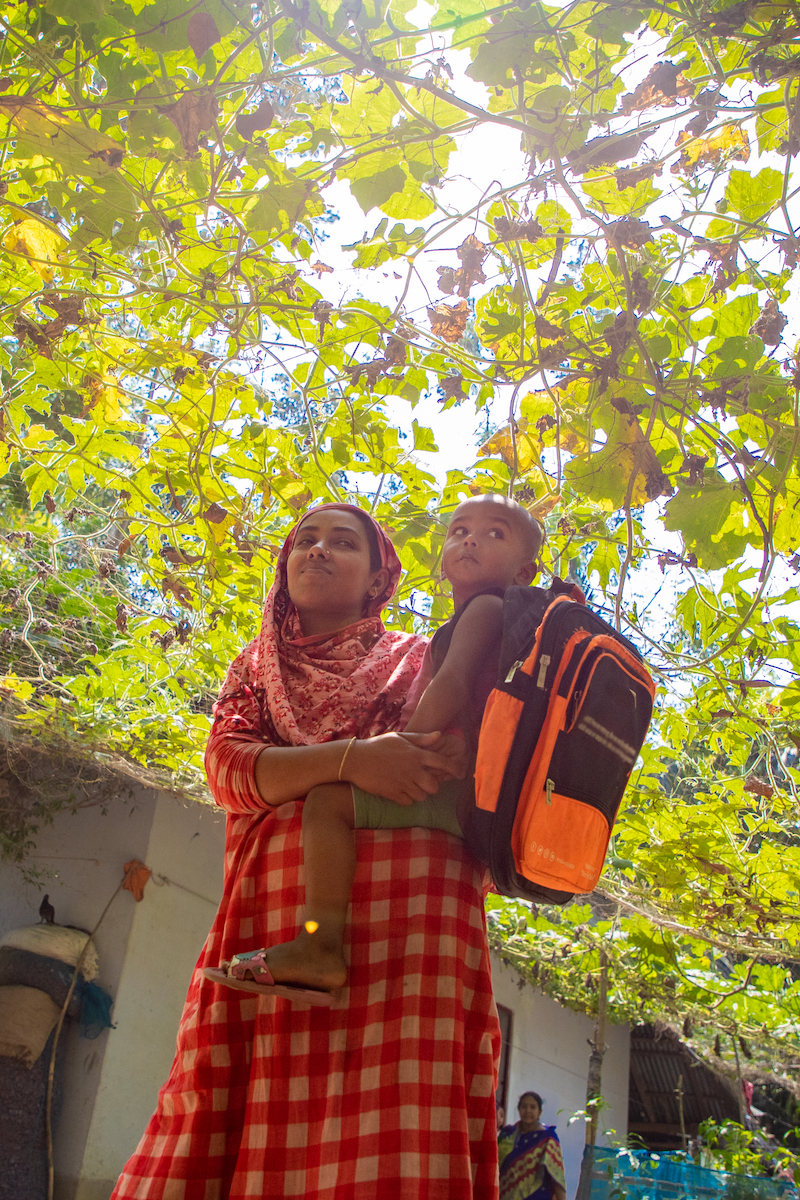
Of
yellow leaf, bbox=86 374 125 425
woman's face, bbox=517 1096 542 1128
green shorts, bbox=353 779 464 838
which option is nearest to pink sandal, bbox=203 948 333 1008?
green shorts, bbox=353 779 464 838

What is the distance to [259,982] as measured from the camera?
4.08 ft

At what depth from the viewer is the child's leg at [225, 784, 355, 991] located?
4.13 feet

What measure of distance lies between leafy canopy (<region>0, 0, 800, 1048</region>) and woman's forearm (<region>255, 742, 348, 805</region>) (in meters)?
0.97

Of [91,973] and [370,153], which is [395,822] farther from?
[91,973]

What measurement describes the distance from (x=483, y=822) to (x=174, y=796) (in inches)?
203

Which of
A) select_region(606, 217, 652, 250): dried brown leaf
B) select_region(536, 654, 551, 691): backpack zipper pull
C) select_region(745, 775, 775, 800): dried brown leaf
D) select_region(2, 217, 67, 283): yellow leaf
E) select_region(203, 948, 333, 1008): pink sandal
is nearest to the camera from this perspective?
select_region(203, 948, 333, 1008): pink sandal

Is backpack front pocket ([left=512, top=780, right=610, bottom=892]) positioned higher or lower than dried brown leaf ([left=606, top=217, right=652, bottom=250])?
lower

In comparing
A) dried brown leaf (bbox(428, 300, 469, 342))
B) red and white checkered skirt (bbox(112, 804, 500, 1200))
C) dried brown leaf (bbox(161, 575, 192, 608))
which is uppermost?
dried brown leaf (bbox(428, 300, 469, 342))

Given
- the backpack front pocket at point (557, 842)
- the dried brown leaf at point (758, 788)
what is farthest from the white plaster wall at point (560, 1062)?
the backpack front pocket at point (557, 842)

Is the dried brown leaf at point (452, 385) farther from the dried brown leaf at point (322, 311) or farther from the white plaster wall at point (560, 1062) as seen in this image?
the white plaster wall at point (560, 1062)

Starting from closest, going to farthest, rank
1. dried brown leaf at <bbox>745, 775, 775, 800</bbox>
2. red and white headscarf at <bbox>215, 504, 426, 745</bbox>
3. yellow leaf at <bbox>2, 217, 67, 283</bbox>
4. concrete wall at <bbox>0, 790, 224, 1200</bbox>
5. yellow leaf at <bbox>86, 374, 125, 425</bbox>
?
1. red and white headscarf at <bbox>215, 504, 426, 745</bbox>
2. yellow leaf at <bbox>2, 217, 67, 283</bbox>
3. yellow leaf at <bbox>86, 374, 125, 425</bbox>
4. dried brown leaf at <bbox>745, 775, 775, 800</bbox>
5. concrete wall at <bbox>0, 790, 224, 1200</bbox>

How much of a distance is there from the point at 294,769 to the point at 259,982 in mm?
340

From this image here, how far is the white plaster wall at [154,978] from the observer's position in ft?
16.6

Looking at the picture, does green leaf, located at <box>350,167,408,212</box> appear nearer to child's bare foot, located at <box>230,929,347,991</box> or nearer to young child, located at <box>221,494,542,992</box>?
young child, located at <box>221,494,542,992</box>
